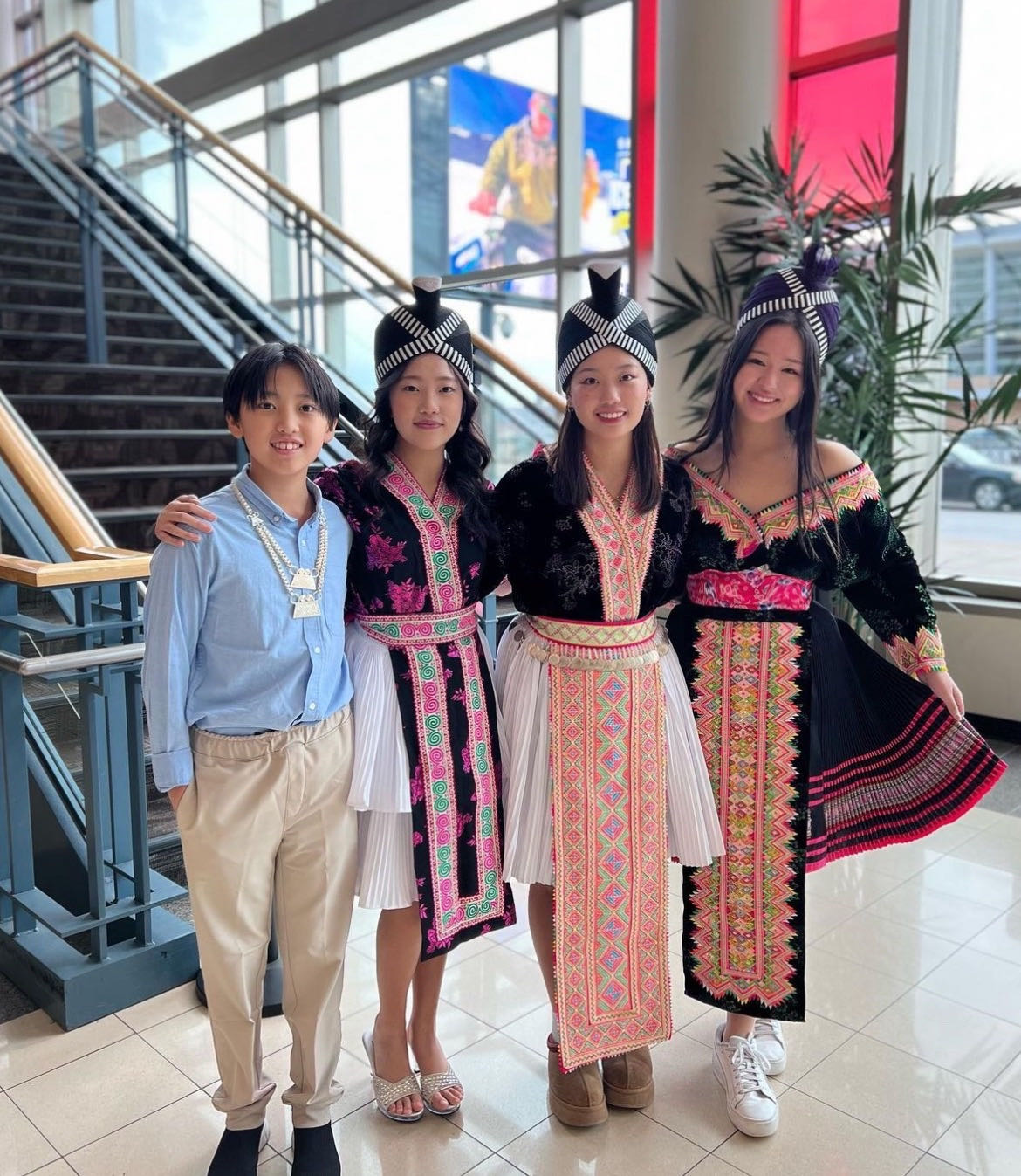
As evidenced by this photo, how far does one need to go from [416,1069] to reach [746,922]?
69 centimetres

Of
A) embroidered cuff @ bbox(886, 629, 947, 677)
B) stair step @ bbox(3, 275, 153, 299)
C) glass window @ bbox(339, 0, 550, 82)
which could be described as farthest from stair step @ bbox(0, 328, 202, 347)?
embroidered cuff @ bbox(886, 629, 947, 677)

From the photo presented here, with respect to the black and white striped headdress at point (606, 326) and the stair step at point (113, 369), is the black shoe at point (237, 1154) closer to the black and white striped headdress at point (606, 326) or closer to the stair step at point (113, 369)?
the black and white striped headdress at point (606, 326)

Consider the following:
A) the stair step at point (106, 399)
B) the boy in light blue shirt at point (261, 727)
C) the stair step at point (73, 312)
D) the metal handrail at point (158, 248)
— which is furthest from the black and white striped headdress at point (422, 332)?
the stair step at point (73, 312)

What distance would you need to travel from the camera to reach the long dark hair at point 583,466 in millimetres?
1786

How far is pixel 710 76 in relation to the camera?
171 inches

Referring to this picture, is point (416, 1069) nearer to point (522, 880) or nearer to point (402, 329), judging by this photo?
point (522, 880)

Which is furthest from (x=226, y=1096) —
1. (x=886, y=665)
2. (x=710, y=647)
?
(x=886, y=665)

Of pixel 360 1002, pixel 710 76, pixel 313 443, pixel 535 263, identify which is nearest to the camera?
pixel 313 443

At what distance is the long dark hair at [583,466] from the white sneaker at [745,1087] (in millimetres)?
1047

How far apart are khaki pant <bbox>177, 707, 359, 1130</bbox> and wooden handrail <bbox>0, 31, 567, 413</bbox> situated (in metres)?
2.46

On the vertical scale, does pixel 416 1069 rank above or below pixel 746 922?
below

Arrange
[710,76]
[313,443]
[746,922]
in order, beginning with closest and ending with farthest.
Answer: [313,443]
[746,922]
[710,76]

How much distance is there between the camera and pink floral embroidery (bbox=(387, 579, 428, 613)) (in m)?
1.74

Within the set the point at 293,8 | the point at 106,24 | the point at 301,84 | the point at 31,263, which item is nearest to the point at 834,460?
the point at 31,263
